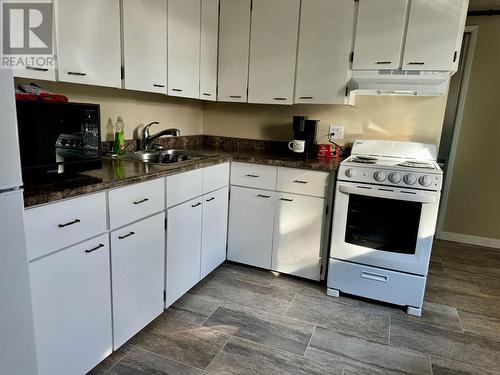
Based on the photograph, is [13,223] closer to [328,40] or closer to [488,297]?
[328,40]

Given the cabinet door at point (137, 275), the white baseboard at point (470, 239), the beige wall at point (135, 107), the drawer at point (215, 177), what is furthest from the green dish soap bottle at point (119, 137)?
A: the white baseboard at point (470, 239)

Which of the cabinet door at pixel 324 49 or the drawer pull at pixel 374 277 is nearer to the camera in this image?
the drawer pull at pixel 374 277

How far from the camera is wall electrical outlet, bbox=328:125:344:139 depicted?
2.95 meters

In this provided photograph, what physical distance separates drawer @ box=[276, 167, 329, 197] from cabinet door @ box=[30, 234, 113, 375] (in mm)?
1367

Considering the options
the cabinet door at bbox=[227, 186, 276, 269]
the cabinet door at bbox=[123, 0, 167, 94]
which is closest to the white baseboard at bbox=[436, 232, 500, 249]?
the cabinet door at bbox=[227, 186, 276, 269]

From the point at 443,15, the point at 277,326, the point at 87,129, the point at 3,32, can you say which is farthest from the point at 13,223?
the point at 443,15

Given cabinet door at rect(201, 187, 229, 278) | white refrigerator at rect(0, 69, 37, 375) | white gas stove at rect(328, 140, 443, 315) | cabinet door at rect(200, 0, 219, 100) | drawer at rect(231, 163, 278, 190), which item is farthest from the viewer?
cabinet door at rect(200, 0, 219, 100)

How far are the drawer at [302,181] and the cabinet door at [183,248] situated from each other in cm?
64

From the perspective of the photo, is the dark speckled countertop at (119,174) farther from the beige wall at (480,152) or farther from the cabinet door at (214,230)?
the beige wall at (480,152)

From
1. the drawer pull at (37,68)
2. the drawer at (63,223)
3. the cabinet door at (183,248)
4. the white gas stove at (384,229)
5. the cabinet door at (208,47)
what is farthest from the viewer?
the cabinet door at (208,47)

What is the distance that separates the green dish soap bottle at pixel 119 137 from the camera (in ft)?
7.80

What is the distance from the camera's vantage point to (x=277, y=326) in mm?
2109

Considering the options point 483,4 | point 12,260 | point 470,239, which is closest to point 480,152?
point 470,239

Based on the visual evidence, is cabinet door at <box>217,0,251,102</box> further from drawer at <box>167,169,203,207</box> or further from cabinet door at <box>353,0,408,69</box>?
drawer at <box>167,169,203,207</box>
